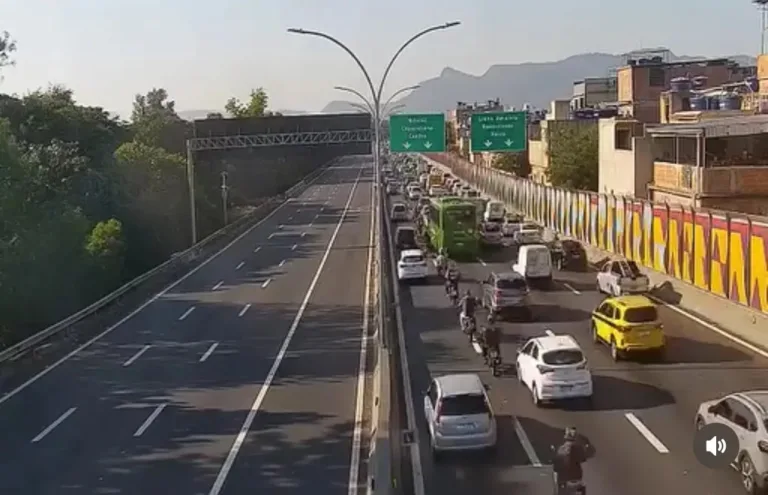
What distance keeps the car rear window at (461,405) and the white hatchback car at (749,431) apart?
3636 millimetres

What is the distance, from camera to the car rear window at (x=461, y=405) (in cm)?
1698

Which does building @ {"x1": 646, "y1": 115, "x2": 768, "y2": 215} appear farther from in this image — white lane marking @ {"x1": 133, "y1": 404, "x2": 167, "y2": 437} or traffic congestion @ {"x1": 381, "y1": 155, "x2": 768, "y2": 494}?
white lane marking @ {"x1": 133, "y1": 404, "x2": 167, "y2": 437}

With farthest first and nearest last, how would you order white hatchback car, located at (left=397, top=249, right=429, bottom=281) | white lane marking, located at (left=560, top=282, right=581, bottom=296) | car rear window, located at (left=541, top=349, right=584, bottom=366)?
white hatchback car, located at (left=397, top=249, right=429, bottom=281), white lane marking, located at (left=560, top=282, right=581, bottom=296), car rear window, located at (left=541, top=349, right=584, bottom=366)

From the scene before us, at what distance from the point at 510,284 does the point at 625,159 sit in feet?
73.5

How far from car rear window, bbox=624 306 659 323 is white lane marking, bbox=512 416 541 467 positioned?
576 cm

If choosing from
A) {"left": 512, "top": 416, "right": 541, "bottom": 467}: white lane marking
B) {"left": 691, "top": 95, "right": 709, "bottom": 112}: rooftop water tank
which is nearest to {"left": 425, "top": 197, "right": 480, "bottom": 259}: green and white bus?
{"left": 691, "top": 95, "right": 709, "bottom": 112}: rooftop water tank

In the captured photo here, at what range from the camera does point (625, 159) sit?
5134cm

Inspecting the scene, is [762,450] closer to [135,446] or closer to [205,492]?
[205,492]

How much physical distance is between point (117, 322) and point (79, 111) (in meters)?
50.0

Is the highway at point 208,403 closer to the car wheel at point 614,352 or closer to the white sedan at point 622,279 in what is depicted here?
the car wheel at point 614,352

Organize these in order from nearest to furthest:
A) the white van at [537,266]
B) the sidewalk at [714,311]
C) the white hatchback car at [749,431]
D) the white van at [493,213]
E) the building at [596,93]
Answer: the white hatchback car at [749,431], the sidewalk at [714,311], the white van at [537,266], the white van at [493,213], the building at [596,93]

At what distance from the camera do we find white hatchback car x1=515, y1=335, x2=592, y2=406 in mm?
19933

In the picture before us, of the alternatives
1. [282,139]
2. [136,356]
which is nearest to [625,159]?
[136,356]

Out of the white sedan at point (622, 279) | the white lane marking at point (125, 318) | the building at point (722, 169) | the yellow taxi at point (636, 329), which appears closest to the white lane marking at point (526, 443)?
the yellow taxi at point (636, 329)
